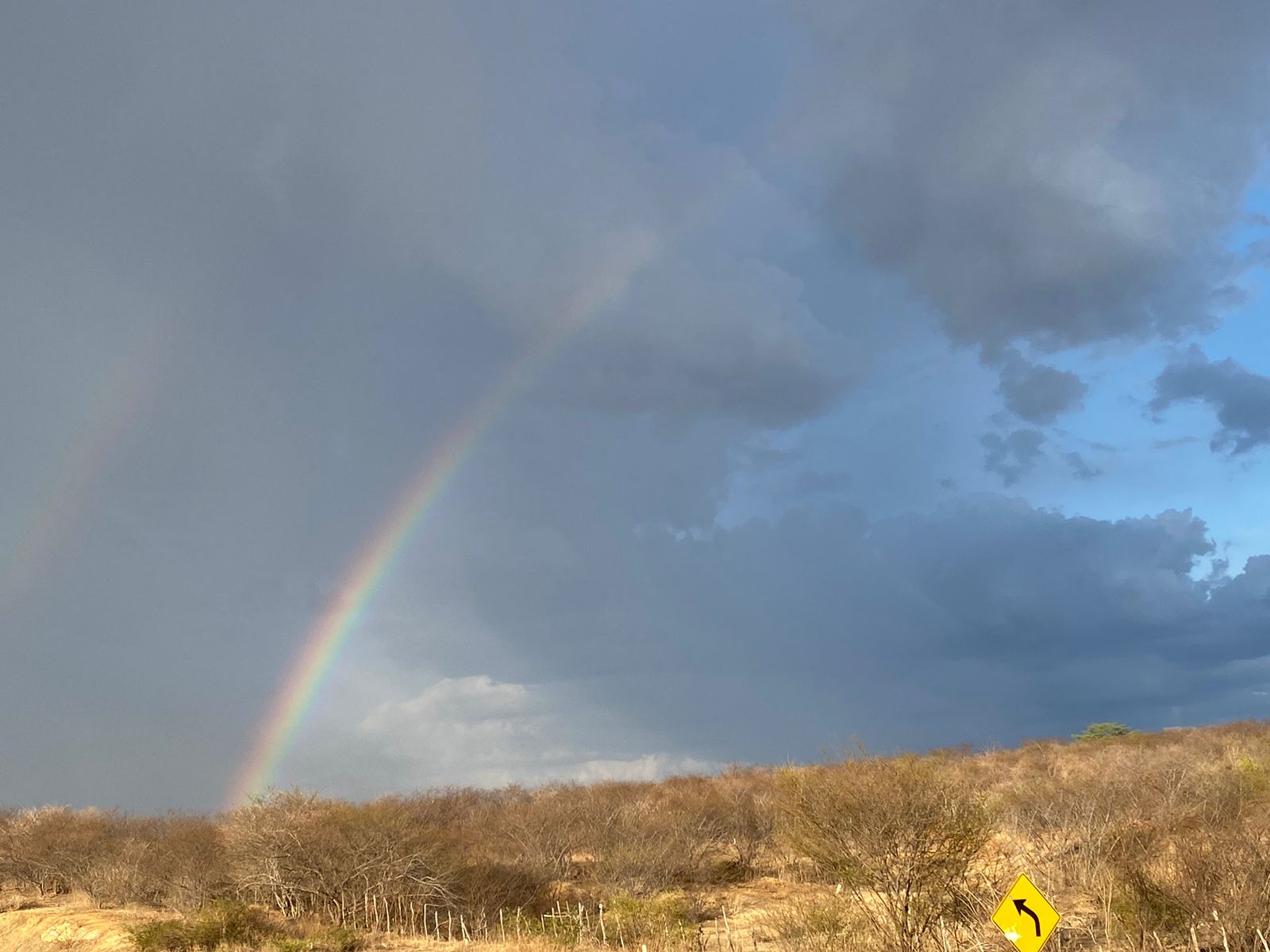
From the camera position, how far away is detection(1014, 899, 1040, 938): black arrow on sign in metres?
11.3

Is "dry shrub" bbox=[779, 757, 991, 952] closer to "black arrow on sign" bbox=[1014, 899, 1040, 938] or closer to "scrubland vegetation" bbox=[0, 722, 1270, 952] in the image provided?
"scrubland vegetation" bbox=[0, 722, 1270, 952]

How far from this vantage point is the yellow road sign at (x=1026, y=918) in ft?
37.0

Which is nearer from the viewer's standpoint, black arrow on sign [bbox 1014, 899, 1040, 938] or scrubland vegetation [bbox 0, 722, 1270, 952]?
black arrow on sign [bbox 1014, 899, 1040, 938]

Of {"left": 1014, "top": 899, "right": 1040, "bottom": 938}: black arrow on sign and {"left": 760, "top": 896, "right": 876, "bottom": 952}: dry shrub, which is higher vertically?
{"left": 1014, "top": 899, "right": 1040, "bottom": 938}: black arrow on sign

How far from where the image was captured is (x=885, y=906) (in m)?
20.5

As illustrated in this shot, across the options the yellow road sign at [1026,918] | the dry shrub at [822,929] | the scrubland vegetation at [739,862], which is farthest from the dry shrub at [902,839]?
the yellow road sign at [1026,918]

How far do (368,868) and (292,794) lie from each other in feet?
17.7

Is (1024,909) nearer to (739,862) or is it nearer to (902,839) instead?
(902,839)

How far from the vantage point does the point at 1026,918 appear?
11.4 meters

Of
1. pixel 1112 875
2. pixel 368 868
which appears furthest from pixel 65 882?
pixel 1112 875

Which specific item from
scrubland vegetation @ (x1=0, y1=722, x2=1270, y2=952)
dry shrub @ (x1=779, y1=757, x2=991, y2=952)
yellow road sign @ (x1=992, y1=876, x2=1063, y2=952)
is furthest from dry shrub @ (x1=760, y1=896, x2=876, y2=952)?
yellow road sign @ (x1=992, y1=876, x2=1063, y2=952)

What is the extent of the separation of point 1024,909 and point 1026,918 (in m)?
0.12

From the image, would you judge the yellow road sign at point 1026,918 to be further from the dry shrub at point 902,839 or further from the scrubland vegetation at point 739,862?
the dry shrub at point 902,839

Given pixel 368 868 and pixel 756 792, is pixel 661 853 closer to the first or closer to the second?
pixel 368 868
